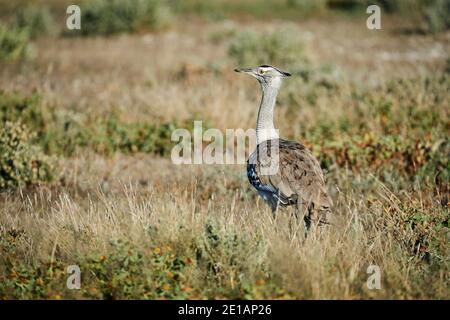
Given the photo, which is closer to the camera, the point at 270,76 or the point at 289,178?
the point at 289,178

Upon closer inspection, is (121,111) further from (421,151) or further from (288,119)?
(421,151)

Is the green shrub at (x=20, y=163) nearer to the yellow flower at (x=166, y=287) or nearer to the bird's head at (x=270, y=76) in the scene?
the bird's head at (x=270, y=76)

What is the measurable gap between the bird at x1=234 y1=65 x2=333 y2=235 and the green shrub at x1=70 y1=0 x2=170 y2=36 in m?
12.7

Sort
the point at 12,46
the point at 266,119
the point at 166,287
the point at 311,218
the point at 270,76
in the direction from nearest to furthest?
the point at 166,287
the point at 311,218
the point at 266,119
the point at 270,76
the point at 12,46

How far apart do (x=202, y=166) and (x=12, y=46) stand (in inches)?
307

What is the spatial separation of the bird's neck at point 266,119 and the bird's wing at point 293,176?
19 cm

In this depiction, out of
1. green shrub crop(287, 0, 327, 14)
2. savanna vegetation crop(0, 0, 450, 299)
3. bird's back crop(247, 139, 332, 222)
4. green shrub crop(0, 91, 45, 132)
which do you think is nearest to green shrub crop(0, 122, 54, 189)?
savanna vegetation crop(0, 0, 450, 299)

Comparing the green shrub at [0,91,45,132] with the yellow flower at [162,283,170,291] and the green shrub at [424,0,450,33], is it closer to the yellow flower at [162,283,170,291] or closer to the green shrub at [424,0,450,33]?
the yellow flower at [162,283,170,291]

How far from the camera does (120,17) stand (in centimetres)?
1739

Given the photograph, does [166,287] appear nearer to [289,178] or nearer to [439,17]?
[289,178]

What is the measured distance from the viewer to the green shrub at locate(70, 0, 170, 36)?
56.6 ft

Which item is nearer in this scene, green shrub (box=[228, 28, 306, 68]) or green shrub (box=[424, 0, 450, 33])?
green shrub (box=[228, 28, 306, 68])

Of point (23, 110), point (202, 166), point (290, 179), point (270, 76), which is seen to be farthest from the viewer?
point (23, 110)

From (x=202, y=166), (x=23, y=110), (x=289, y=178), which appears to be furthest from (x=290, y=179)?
(x=23, y=110)
